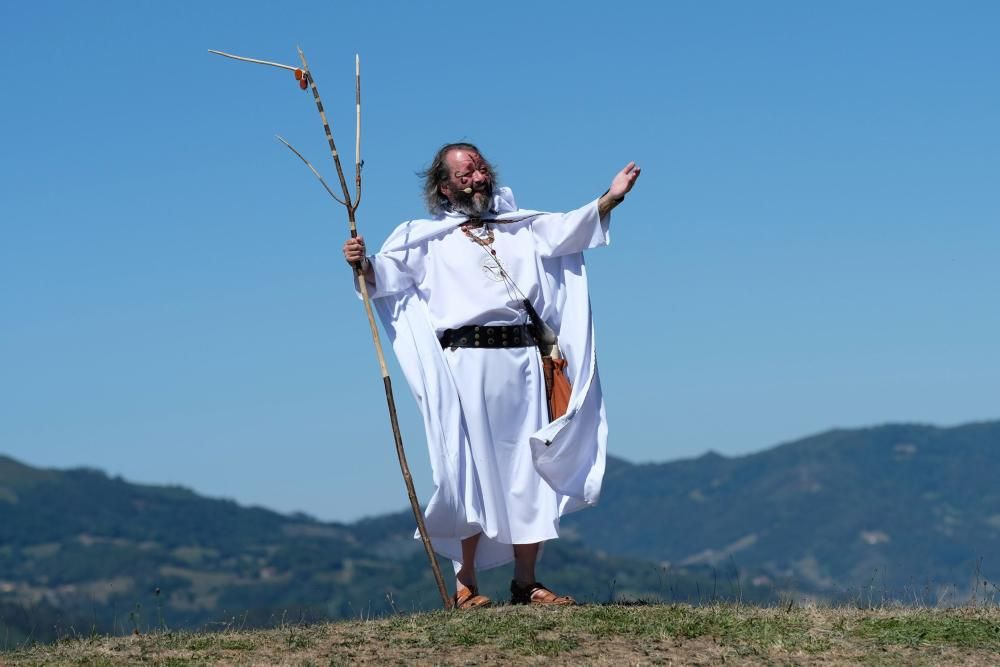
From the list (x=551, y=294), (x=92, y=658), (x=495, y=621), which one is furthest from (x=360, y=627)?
(x=551, y=294)

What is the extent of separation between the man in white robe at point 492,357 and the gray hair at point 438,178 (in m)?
0.02

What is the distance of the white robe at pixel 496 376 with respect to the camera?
1027 centimetres

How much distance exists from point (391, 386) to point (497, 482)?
0.93 meters

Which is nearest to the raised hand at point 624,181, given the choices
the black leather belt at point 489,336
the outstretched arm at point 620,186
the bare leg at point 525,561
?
the outstretched arm at point 620,186

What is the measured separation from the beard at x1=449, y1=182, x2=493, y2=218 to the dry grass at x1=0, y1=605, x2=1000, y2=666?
2693 mm

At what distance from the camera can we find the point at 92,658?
882 cm

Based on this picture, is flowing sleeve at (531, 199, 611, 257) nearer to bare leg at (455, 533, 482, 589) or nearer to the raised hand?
the raised hand

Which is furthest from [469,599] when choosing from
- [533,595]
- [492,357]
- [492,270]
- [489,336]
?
[492,270]

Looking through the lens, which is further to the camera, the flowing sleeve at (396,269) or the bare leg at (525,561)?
the flowing sleeve at (396,269)

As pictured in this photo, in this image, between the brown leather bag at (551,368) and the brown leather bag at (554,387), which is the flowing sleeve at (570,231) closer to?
the brown leather bag at (551,368)

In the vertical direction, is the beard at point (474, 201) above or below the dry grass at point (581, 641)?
above

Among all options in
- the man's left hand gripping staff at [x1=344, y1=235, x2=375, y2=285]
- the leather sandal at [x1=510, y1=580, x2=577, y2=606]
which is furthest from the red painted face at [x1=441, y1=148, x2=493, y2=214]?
the leather sandal at [x1=510, y1=580, x2=577, y2=606]

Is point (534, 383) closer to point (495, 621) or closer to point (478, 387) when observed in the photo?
point (478, 387)

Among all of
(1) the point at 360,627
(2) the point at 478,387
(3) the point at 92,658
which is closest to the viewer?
(3) the point at 92,658
